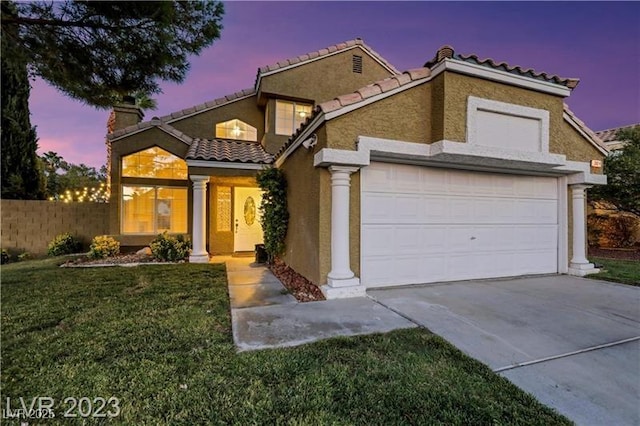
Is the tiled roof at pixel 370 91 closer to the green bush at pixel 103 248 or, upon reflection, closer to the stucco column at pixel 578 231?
the stucco column at pixel 578 231

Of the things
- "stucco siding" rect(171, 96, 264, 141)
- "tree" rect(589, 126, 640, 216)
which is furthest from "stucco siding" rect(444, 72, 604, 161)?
"stucco siding" rect(171, 96, 264, 141)

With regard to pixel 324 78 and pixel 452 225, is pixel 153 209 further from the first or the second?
pixel 452 225

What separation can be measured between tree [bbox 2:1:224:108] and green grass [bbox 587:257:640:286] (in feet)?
33.0

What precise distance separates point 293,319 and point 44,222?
483 inches

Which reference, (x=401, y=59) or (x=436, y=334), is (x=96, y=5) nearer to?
(x=436, y=334)

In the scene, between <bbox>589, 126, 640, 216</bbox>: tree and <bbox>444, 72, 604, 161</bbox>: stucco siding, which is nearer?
<bbox>444, 72, 604, 161</bbox>: stucco siding

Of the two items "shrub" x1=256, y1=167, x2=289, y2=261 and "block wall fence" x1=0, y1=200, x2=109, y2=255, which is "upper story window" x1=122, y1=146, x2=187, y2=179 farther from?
"shrub" x1=256, y1=167, x2=289, y2=261

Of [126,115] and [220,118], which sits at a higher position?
[220,118]

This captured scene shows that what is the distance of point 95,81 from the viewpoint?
5371 millimetres

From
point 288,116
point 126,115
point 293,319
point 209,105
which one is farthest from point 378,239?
point 126,115

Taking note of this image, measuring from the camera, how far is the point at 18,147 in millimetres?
12852

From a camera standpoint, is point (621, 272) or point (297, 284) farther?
point (621, 272)

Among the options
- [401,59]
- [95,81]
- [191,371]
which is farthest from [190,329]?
[401,59]

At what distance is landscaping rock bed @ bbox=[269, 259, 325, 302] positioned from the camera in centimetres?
543
